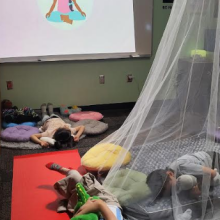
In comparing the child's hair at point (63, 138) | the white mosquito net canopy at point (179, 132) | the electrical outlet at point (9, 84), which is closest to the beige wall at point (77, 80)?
the electrical outlet at point (9, 84)

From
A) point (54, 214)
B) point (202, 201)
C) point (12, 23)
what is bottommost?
point (54, 214)

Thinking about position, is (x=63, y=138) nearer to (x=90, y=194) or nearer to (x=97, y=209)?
(x=90, y=194)

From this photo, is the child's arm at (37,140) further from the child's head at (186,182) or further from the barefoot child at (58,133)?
the child's head at (186,182)

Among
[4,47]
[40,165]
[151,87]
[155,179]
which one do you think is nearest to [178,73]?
[151,87]

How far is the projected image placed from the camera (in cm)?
339

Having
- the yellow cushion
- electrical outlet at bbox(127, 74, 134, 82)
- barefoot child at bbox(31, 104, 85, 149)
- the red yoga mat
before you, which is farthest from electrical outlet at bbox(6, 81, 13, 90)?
the yellow cushion

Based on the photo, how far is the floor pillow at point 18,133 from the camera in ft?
9.31

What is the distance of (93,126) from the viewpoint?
313cm

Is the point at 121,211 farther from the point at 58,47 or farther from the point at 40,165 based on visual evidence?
the point at 58,47

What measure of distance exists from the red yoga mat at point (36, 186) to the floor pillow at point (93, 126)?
1.48 ft

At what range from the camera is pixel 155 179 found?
1666 millimetres

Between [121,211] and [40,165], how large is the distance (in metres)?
0.91

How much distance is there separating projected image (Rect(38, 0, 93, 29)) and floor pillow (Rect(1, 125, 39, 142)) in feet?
4.11

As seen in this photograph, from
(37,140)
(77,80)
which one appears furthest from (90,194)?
(77,80)
